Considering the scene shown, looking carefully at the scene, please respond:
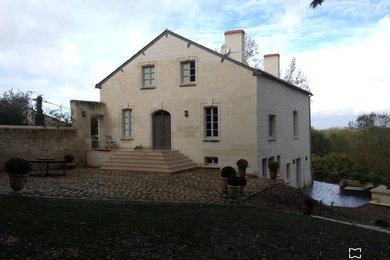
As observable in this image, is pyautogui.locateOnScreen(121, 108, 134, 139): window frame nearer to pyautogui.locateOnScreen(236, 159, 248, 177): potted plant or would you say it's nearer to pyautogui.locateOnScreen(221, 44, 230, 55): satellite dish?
pyautogui.locateOnScreen(221, 44, 230, 55): satellite dish

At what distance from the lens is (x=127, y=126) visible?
1930cm

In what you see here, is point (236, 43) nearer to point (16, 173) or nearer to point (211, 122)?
point (211, 122)

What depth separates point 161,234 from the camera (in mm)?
5887

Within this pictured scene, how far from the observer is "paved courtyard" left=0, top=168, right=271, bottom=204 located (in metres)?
9.95

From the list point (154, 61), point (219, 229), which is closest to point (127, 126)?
point (154, 61)

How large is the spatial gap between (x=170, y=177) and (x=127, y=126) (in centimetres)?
643

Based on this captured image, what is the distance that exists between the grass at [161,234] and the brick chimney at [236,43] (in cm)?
1176

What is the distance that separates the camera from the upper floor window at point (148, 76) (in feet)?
61.1

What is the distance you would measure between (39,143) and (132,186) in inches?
280

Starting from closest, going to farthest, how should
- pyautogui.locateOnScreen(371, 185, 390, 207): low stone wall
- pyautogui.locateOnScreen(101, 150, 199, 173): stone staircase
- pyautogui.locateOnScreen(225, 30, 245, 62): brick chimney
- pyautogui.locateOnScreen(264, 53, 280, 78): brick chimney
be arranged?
pyautogui.locateOnScreen(371, 185, 390, 207): low stone wall
pyautogui.locateOnScreen(101, 150, 199, 173): stone staircase
pyautogui.locateOnScreen(225, 30, 245, 62): brick chimney
pyautogui.locateOnScreen(264, 53, 280, 78): brick chimney

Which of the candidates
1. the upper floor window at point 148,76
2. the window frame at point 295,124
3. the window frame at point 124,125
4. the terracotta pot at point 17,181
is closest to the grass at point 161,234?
the terracotta pot at point 17,181

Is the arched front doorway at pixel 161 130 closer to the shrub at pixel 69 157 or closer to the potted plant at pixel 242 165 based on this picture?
the shrub at pixel 69 157

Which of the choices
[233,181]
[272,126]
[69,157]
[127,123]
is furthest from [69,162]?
[272,126]

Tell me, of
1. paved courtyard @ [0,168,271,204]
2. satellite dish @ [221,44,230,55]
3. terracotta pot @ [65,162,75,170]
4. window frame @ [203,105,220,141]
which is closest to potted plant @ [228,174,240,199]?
paved courtyard @ [0,168,271,204]
